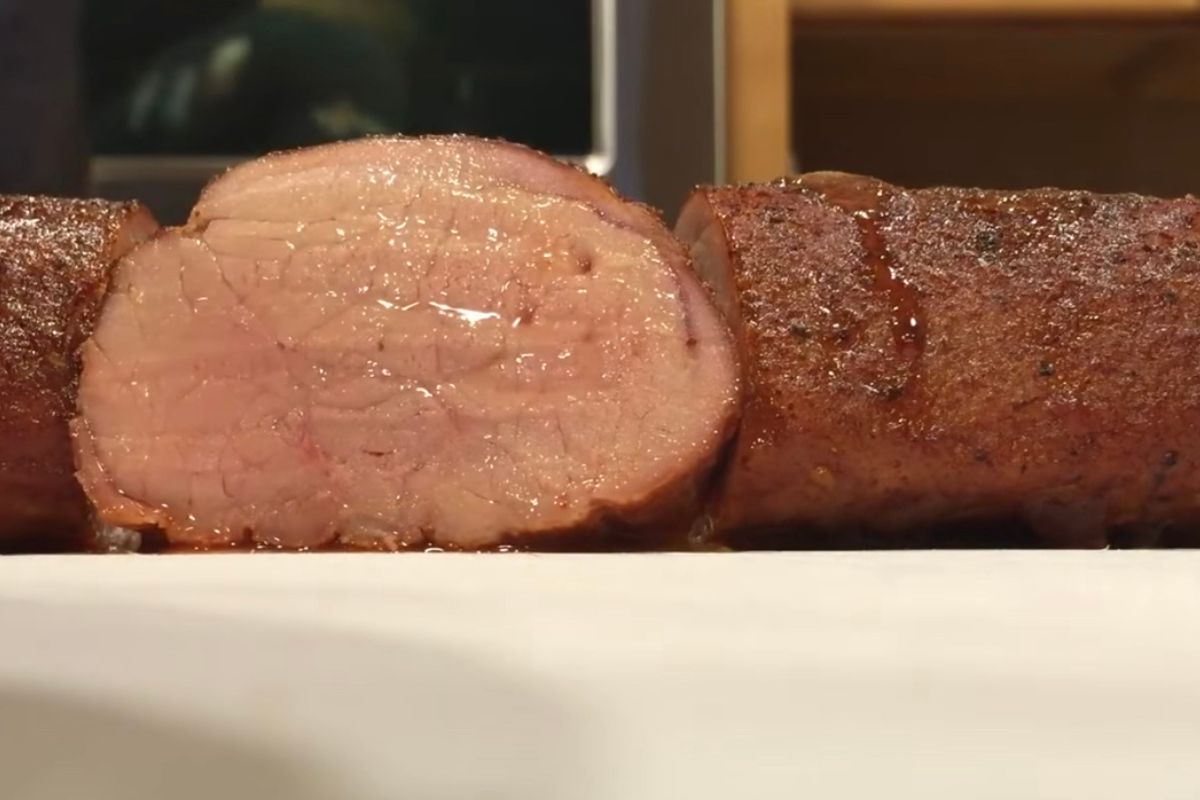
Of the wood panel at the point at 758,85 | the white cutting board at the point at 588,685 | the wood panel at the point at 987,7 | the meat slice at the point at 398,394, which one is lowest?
the white cutting board at the point at 588,685

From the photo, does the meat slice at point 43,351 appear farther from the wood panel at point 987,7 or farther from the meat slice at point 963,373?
the wood panel at point 987,7

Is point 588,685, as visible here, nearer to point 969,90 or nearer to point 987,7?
point 987,7

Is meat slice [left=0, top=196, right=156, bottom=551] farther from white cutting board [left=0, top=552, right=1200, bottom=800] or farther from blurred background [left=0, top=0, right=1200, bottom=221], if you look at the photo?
blurred background [left=0, top=0, right=1200, bottom=221]

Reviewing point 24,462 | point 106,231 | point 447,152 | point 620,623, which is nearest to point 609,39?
point 447,152

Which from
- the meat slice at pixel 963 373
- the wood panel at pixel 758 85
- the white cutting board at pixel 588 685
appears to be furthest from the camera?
the wood panel at pixel 758 85

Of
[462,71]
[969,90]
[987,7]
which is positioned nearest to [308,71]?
[462,71]

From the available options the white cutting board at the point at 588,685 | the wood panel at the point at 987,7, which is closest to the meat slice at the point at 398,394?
the white cutting board at the point at 588,685
